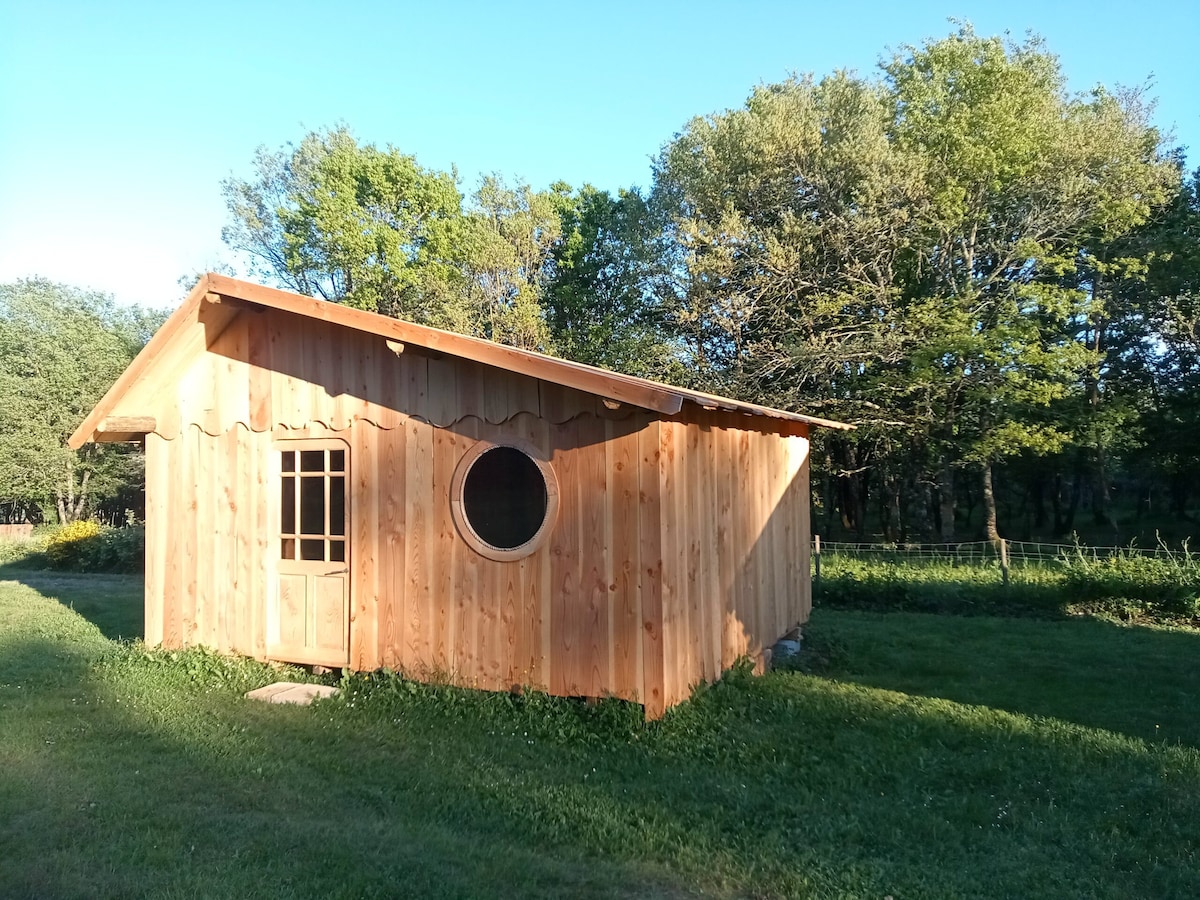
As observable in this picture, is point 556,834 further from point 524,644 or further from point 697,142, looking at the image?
point 697,142

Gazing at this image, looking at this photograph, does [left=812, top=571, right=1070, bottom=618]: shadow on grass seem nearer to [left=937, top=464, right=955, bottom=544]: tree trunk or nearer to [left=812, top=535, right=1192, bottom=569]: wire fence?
[left=812, top=535, right=1192, bottom=569]: wire fence

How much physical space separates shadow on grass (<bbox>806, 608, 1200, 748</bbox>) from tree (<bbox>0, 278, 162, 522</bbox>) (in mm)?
31114

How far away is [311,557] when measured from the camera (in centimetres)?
774

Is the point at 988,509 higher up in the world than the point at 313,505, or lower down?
lower down

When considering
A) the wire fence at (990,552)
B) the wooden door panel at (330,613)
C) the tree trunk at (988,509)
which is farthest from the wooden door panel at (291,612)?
the tree trunk at (988,509)

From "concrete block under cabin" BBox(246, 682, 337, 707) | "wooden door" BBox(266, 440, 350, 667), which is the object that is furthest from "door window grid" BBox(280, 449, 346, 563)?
"concrete block under cabin" BBox(246, 682, 337, 707)

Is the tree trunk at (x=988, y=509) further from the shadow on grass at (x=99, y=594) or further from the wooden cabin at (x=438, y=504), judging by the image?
the shadow on grass at (x=99, y=594)

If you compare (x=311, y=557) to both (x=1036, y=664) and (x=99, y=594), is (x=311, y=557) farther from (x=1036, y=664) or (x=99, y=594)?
(x=99, y=594)

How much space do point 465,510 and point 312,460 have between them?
175 centimetres

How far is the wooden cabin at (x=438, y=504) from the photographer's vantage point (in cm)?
620

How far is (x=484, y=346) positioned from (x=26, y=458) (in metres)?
32.4

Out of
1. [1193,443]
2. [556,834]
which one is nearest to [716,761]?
[556,834]

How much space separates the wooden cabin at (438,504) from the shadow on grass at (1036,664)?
1304 mm

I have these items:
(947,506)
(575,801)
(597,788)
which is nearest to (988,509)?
(947,506)
